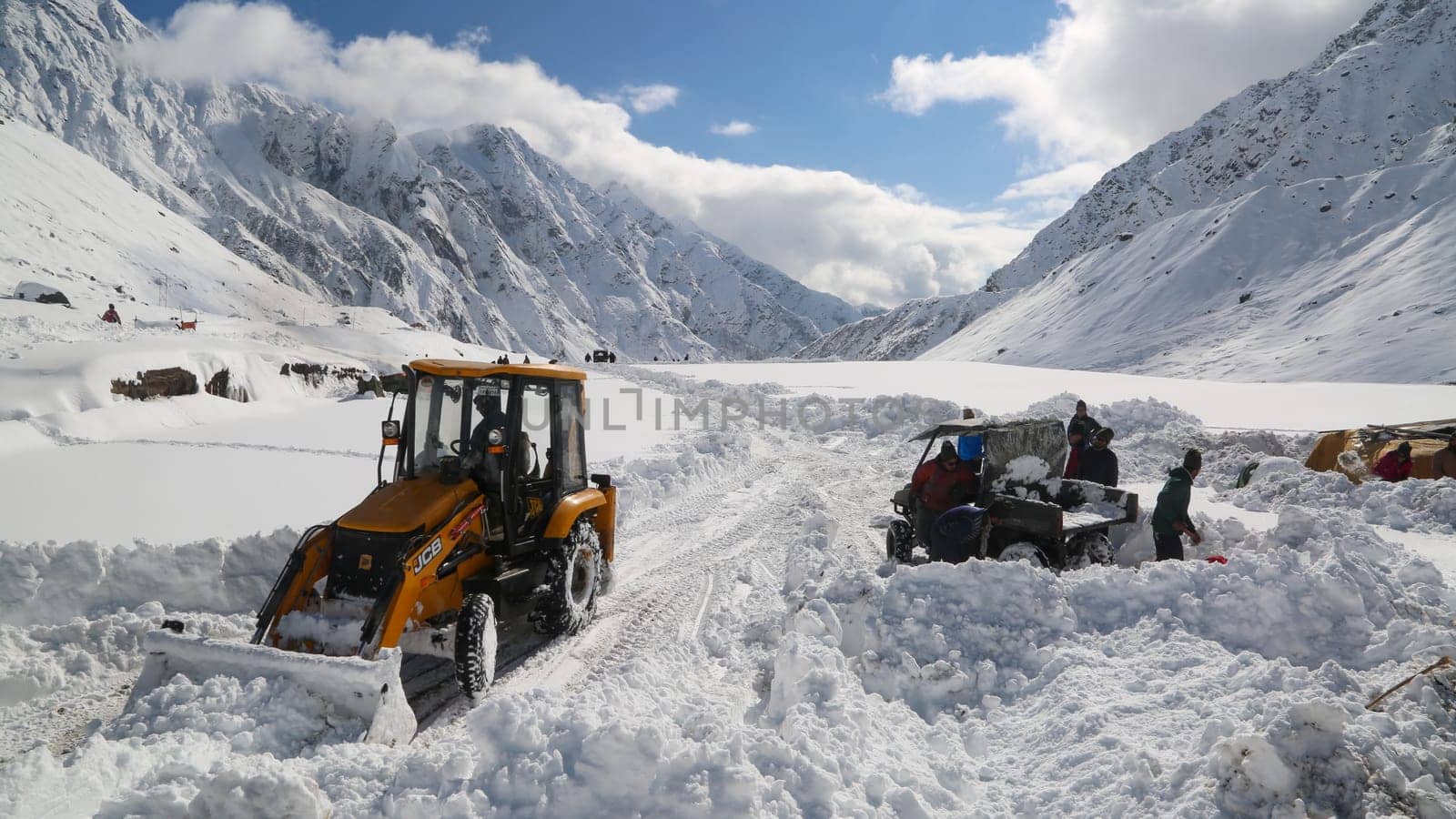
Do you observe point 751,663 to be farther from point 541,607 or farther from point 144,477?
point 144,477

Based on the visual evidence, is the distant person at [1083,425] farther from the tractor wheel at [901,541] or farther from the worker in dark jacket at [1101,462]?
the tractor wheel at [901,541]

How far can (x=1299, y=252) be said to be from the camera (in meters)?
68.2

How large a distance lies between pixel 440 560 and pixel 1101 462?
7921mm

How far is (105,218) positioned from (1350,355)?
374 feet

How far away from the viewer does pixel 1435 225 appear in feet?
194

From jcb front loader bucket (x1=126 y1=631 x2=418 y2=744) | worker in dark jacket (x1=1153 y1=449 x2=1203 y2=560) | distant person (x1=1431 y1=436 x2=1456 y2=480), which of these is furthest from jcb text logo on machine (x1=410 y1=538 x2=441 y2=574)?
distant person (x1=1431 y1=436 x2=1456 y2=480)

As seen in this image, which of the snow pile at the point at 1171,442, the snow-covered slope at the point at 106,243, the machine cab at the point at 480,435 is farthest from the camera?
the snow-covered slope at the point at 106,243

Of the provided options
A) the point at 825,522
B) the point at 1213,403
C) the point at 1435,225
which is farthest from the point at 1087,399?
the point at 1435,225

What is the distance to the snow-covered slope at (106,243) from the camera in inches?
2404

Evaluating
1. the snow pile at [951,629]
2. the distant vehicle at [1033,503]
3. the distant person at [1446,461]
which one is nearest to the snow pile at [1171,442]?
the distant person at [1446,461]

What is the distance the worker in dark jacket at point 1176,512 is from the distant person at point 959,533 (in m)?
1.81

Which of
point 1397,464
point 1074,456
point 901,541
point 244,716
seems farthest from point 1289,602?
point 1397,464

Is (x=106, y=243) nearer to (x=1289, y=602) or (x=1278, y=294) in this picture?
(x=1289, y=602)

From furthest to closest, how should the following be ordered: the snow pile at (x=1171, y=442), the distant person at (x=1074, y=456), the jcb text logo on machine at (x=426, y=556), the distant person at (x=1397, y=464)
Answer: the snow pile at (x=1171, y=442) → the distant person at (x=1397, y=464) → the distant person at (x=1074, y=456) → the jcb text logo on machine at (x=426, y=556)
